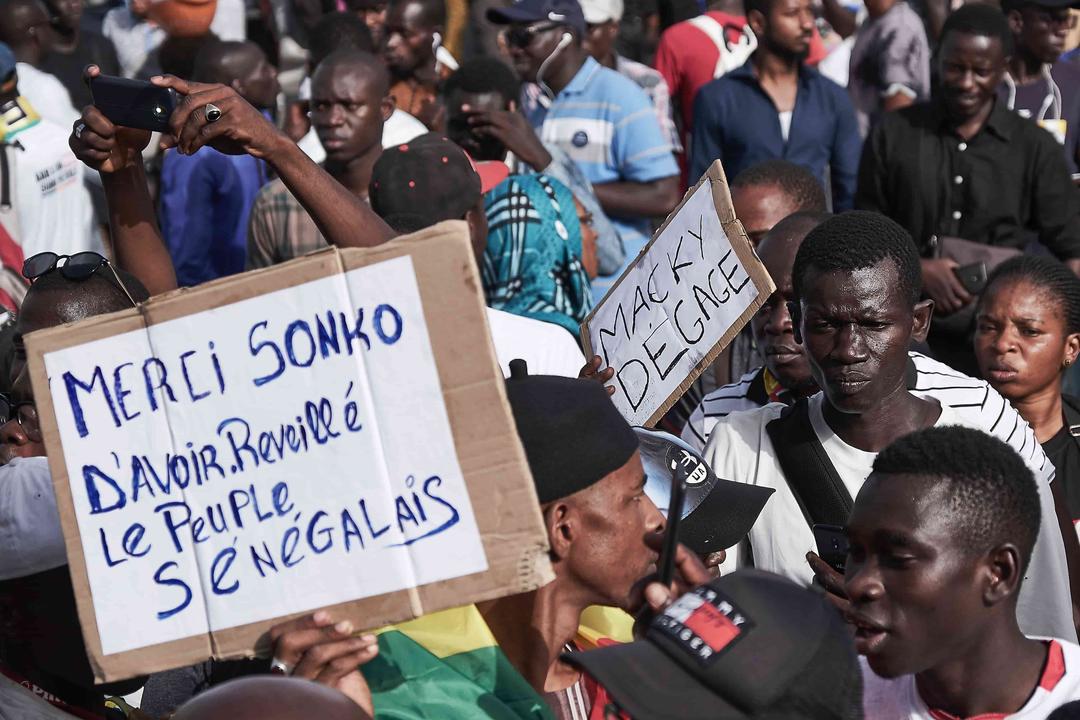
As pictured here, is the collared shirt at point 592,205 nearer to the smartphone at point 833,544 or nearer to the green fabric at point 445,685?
the smartphone at point 833,544

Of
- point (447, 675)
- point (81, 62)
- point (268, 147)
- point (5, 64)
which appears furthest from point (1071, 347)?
point (81, 62)

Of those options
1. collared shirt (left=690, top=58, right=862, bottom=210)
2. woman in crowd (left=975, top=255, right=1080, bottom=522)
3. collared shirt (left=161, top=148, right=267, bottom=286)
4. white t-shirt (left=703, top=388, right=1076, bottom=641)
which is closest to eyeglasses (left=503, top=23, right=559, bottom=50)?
collared shirt (left=690, top=58, right=862, bottom=210)

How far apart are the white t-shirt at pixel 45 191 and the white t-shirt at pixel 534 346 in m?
3.18

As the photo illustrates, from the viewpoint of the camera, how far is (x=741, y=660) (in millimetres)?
2373

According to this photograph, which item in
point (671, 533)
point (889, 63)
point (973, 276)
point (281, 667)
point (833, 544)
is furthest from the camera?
point (889, 63)

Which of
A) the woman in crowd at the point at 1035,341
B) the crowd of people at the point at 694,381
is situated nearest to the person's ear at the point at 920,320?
the crowd of people at the point at 694,381

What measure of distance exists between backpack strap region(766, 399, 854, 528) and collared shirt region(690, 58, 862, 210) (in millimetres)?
3779

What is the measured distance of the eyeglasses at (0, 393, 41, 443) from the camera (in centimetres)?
371

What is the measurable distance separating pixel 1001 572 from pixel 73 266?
7.90 feet

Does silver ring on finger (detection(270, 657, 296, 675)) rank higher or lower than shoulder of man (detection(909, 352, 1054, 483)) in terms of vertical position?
higher

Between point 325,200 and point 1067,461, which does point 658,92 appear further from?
point 325,200

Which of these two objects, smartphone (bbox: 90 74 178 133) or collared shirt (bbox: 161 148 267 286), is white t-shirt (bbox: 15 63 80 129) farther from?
smartphone (bbox: 90 74 178 133)

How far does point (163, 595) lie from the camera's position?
112 inches

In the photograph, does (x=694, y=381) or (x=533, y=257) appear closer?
(x=694, y=381)
